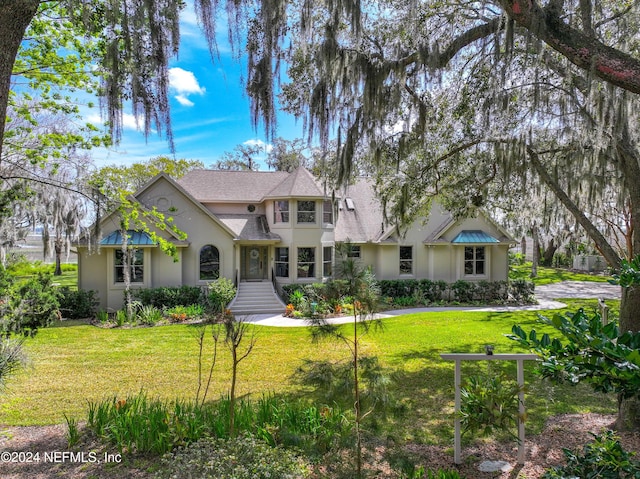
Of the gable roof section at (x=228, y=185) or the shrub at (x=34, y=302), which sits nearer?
the shrub at (x=34, y=302)

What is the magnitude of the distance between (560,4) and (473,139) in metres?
4.96

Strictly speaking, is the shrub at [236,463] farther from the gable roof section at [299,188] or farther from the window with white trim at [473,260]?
the window with white trim at [473,260]

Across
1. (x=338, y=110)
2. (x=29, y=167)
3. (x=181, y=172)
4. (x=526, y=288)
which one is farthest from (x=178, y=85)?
(x=181, y=172)

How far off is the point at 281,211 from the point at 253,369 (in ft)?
33.0

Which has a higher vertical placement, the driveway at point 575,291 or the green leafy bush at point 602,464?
the green leafy bush at point 602,464

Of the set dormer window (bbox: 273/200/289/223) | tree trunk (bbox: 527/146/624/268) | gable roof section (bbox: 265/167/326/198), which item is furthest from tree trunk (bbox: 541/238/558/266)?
tree trunk (bbox: 527/146/624/268)

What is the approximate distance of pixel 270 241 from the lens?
56.6 ft

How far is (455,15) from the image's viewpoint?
6.54 meters

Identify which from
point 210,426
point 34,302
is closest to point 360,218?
point 34,302

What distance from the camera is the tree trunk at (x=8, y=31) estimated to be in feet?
9.70

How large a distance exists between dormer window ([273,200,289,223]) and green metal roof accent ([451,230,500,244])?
8071 mm

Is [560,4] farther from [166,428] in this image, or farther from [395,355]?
[395,355]

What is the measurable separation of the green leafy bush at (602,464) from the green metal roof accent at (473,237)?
1648cm

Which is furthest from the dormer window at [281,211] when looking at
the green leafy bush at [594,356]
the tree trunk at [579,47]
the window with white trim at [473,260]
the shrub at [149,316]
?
the green leafy bush at [594,356]
